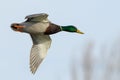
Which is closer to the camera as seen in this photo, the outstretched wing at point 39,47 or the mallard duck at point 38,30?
the mallard duck at point 38,30

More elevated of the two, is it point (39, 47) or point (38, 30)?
point (38, 30)

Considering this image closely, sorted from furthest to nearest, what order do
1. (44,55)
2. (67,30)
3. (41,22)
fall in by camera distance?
1. (67,30)
2. (44,55)
3. (41,22)

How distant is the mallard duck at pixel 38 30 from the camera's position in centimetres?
445

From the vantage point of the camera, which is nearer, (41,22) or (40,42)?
(41,22)

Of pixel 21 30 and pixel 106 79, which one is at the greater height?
pixel 21 30

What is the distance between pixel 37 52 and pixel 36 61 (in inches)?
19.2

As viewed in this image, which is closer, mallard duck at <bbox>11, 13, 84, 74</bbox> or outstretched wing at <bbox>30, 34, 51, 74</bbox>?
mallard duck at <bbox>11, 13, 84, 74</bbox>

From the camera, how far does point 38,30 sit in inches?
184

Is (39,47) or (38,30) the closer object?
(38,30)

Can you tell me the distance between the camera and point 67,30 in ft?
20.4

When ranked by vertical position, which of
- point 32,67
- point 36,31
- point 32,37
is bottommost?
point 32,67

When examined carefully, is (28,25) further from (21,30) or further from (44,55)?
(44,55)

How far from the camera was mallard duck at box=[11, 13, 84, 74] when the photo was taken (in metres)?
4.45

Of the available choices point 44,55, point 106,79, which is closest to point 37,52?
point 44,55
